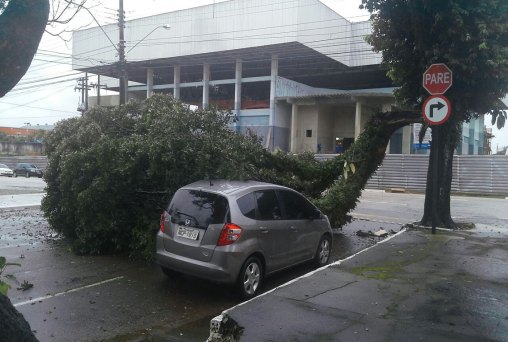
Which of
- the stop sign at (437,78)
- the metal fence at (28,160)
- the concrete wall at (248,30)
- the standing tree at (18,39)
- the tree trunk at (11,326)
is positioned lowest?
the metal fence at (28,160)

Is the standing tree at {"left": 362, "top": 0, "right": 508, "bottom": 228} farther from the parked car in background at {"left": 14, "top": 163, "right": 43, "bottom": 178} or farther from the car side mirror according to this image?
the parked car in background at {"left": 14, "top": 163, "right": 43, "bottom": 178}

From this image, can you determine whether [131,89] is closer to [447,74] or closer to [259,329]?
[447,74]

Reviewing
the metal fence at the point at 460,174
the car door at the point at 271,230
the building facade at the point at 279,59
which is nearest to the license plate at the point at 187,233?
the car door at the point at 271,230

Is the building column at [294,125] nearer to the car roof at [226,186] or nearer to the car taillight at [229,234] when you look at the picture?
the car roof at [226,186]

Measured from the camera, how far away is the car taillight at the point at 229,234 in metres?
6.50

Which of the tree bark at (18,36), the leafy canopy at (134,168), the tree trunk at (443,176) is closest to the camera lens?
the tree bark at (18,36)

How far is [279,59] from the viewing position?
150ft

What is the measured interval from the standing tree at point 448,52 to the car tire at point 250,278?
244 inches

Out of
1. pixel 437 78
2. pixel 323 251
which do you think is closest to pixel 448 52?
pixel 437 78

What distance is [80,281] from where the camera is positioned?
24.4 feet

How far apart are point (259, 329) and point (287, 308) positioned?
0.69 meters

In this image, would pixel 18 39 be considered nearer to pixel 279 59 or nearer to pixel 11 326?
pixel 11 326

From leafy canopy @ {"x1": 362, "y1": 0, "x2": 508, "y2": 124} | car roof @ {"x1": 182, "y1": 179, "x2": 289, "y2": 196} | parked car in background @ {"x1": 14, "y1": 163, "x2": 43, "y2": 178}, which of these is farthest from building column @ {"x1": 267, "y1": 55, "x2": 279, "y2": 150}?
car roof @ {"x1": 182, "y1": 179, "x2": 289, "y2": 196}

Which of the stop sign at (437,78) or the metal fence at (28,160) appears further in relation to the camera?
the metal fence at (28,160)
